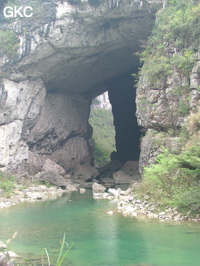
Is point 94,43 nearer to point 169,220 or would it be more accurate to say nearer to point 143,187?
point 143,187

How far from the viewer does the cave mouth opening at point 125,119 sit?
42400 mm

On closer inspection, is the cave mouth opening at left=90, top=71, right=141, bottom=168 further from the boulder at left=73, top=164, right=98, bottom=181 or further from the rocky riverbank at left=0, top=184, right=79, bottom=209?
the rocky riverbank at left=0, top=184, right=79, bottom=209

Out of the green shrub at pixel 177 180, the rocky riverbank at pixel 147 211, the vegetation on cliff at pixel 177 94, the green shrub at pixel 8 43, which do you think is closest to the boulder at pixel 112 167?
the green shrub at pixel 8 43

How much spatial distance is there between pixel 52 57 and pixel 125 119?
58.5 ft

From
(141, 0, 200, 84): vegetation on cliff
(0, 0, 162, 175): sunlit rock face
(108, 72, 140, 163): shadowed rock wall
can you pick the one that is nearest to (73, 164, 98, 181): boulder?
(0, 0, 162, 175): sunlit rock face

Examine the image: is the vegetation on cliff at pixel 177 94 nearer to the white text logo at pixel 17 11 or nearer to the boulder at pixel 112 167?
the white text logo at pixel 17 11

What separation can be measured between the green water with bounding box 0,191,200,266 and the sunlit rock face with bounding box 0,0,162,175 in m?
14.9

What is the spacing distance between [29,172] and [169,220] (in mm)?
20560

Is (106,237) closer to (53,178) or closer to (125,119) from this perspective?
(53,178)

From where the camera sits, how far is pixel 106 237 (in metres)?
10.3

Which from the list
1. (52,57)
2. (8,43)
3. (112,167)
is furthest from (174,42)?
(112,167)

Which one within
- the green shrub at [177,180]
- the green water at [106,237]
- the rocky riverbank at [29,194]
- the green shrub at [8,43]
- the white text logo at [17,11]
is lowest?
the rocky riverbank at [29,194]

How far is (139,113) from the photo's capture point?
73.5 ft

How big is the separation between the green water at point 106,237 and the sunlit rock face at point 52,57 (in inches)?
587
